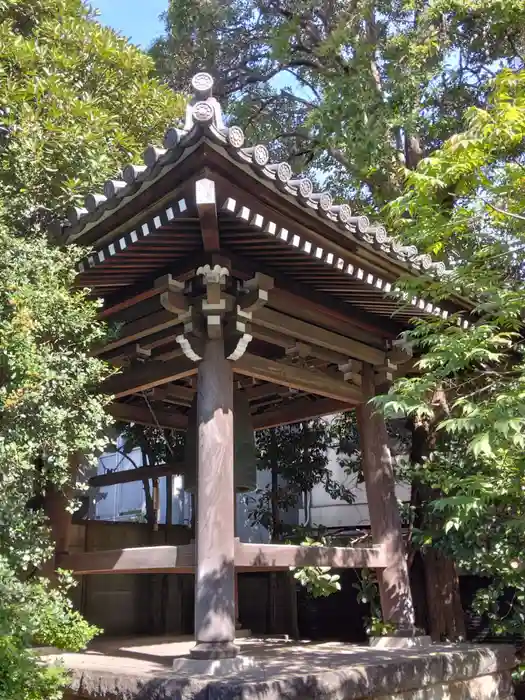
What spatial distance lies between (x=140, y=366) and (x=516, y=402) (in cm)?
411

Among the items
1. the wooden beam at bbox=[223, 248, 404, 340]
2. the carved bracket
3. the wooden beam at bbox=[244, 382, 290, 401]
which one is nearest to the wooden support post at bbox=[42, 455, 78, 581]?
the carved bracket

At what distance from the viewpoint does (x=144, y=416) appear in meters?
8.63

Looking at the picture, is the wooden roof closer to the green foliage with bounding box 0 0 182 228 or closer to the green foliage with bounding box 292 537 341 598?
the green foliage with bounding box 0 0 182 228

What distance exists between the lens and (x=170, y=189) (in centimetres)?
508

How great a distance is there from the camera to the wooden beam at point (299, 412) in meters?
7.91

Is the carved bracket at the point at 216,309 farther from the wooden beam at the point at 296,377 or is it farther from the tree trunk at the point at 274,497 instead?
the tree trunk at the point at 274,497

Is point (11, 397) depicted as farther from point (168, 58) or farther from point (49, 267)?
point (168, 58)

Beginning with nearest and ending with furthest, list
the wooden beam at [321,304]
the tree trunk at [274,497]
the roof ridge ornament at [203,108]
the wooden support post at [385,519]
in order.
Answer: the roof ridge ornament at [203,108], the wooden beam at [321,304], the wooden support post at [385,519], the tree trunk at [274,497]

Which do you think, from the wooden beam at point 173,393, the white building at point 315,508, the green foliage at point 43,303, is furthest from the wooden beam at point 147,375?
the white building at point 315,508

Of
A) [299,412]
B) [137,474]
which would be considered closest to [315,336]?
[299,412]

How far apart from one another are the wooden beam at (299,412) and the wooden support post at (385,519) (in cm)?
43

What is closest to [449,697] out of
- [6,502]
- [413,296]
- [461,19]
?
[413,296]

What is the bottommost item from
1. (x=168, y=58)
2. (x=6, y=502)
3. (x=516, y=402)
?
(x=6, y=502)

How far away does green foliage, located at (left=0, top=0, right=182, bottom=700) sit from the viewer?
15.2ft
